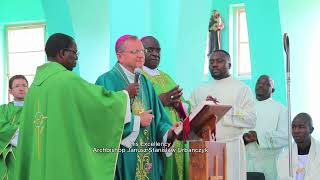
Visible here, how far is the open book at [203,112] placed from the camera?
15.9ft

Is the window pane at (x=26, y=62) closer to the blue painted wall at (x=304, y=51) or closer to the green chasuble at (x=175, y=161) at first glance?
the blue painted wall at (x=304, y=51)

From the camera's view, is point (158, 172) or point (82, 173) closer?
point (82, 173)

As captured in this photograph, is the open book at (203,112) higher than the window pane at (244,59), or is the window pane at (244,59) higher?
the window pane at (244,59)

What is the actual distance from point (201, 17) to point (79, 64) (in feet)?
6.93

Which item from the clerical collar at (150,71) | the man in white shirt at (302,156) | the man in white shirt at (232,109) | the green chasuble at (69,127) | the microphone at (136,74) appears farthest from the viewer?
the man in white shirt at (302,156)

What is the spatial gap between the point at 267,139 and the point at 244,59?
17.9ft

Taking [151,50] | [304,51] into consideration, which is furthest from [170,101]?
[304,51]

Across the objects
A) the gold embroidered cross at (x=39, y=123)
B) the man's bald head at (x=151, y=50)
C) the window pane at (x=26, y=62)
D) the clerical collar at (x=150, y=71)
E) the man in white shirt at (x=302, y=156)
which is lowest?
the man in white shirt at (x=302, y=156)

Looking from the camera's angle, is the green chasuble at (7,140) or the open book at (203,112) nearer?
the open book at (203,112)

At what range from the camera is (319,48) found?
1125cm

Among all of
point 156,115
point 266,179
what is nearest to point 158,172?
point 156,115

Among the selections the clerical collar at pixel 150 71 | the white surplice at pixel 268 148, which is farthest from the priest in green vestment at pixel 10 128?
the white surplice at pixel 268 148

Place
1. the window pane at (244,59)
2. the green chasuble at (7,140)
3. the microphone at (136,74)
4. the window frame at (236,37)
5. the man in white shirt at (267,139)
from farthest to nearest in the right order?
the window pane at (244,59) < the window frame at (236,37) < the man in white shirt at (267,139) < the green chasuble at (7,140) < the microphone at (136,74)

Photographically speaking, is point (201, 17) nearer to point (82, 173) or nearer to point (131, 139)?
point (131, 139)
